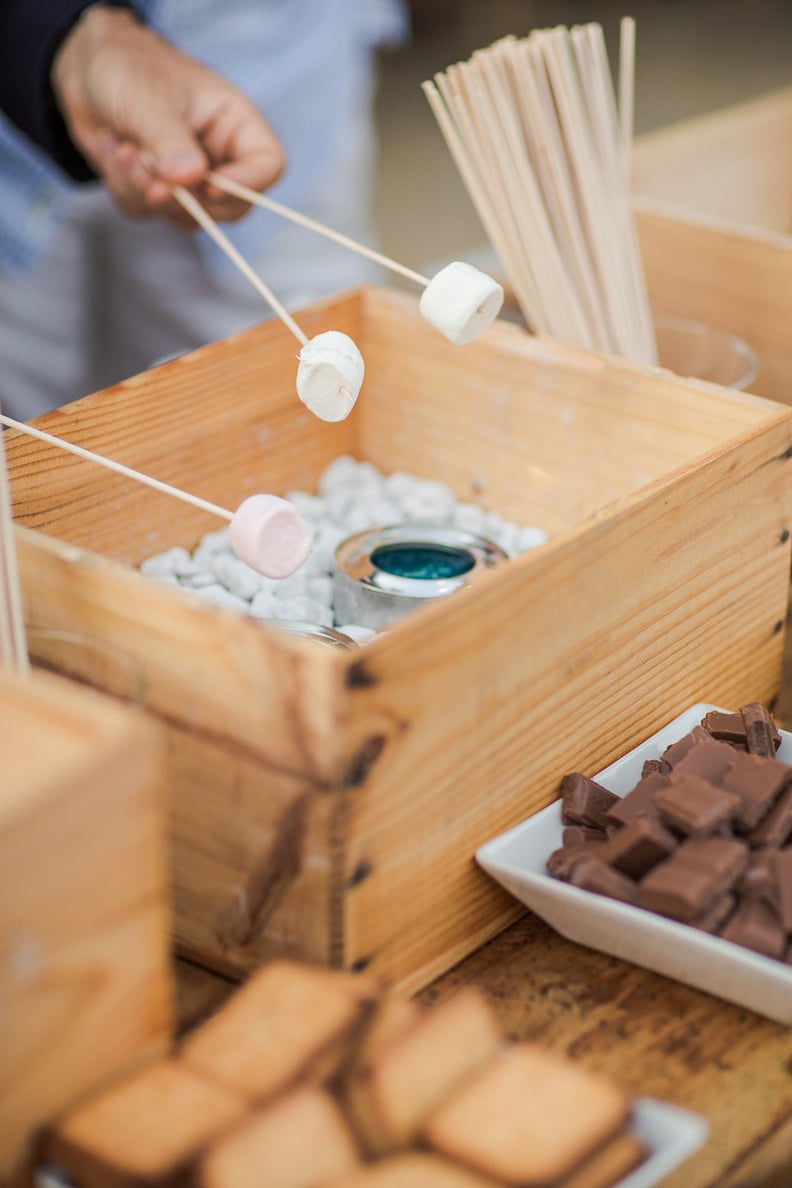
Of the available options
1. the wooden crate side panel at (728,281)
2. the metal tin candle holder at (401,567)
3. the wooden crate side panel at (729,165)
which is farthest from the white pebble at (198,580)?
the wooden crate side panel at (729,165)

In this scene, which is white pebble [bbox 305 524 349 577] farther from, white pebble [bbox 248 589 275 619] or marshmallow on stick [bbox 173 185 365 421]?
marshmallow on stick [bbox 173 185 365 421]

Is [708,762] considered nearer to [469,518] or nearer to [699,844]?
[699,844]

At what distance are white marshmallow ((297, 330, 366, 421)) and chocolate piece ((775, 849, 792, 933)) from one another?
1.34ft

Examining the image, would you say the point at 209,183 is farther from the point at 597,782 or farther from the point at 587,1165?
the point at 587,1165

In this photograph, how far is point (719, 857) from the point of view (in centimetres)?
79

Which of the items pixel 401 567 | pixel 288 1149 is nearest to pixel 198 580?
pixel 401 567

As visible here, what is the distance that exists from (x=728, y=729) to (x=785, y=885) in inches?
7.3

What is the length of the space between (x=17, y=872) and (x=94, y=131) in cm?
112

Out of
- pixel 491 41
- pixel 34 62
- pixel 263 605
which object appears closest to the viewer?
pixel 263 605

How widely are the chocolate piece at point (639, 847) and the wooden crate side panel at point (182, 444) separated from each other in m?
0.49

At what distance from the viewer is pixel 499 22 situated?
5.69 meters

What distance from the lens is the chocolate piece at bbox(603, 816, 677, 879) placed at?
0.81 meters

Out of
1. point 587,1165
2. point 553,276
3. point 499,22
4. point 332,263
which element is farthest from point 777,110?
point 499,22

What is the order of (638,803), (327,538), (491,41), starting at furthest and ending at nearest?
(491,41), (327,538), (638,803)
